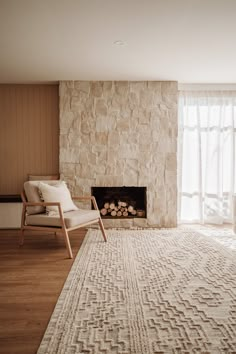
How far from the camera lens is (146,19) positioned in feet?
8.89

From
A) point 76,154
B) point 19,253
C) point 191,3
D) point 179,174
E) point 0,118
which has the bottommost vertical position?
point 19,253

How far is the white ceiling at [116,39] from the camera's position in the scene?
8.30 ft

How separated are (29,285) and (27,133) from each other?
3089 mm

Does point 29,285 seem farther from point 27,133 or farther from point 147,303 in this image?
point 27,133

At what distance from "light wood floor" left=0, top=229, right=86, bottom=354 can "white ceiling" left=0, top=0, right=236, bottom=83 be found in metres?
2.20

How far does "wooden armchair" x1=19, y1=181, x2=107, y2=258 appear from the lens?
3361 mm

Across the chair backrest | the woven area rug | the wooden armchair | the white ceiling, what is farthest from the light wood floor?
the white ceiling

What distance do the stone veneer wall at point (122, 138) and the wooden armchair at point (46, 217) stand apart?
3.45ft

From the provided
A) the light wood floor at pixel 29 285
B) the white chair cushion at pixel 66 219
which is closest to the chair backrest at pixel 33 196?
the white chair cushion at pixel 66 219

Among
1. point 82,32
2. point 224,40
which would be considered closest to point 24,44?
point 82,32

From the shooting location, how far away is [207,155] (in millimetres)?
5105

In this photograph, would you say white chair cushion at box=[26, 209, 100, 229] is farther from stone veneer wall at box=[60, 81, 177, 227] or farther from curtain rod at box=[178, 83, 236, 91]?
curtain rod at box=[178, 83, 236, 91]

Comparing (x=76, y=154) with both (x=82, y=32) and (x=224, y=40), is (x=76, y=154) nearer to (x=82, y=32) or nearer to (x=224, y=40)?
(x=82, y=32)

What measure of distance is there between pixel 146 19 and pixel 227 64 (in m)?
1.76
